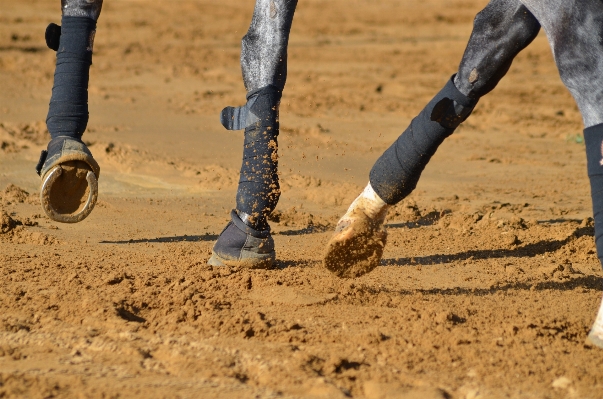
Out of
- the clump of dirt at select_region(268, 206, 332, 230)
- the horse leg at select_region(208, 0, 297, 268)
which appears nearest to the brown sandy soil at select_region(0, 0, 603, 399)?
the clump of dirt at select_region(268, 206, 332, 230)

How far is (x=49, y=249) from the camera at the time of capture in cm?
361

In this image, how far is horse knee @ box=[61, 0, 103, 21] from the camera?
348 cm

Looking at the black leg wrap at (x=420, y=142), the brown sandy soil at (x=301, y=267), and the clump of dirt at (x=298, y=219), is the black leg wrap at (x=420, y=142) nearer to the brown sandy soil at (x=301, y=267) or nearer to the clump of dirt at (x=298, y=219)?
the brown sandy soil at (x=301, y=267)

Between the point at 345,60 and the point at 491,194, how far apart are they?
6129 millimetres

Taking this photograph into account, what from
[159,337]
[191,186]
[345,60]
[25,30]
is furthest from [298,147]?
Result: [25,30]

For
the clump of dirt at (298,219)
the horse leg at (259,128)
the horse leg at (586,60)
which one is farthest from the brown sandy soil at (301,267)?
the horse leg at (586,60)

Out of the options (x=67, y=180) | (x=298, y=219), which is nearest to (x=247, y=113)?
(x=67, y=180)

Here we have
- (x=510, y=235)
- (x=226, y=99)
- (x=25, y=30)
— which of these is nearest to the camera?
(x=510, y=235)

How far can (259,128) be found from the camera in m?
3.23

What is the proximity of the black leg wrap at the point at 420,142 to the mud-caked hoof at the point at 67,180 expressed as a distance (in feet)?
3.78

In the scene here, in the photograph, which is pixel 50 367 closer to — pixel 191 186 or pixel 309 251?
pixel 309 251

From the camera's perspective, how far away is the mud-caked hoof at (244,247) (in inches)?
128

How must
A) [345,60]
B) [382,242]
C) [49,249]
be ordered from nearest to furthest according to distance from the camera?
[382,242]
[49,249]
[345,60]

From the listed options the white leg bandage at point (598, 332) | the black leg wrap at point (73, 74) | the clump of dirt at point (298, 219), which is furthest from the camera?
the clump of dirt at point (298, 219)
